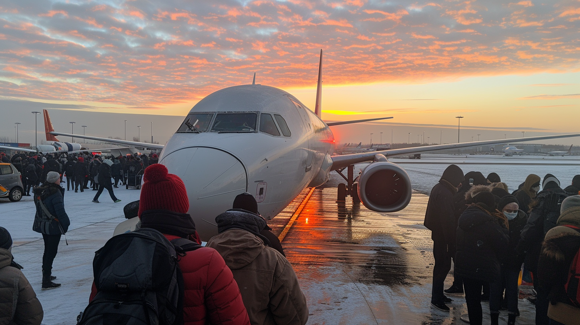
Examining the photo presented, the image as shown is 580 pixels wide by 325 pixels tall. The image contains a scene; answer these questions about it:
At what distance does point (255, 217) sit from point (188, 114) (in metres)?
4.96

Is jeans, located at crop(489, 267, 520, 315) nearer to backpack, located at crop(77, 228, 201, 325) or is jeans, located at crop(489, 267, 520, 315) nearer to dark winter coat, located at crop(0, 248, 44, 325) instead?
backpack, located at crop(77, 228, 201, 325)

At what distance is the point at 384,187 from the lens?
9.72 m

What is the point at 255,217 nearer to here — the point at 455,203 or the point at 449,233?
the point at 449,233

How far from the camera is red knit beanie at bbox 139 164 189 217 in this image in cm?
212

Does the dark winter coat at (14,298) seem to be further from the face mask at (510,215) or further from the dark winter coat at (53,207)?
the face mask at (510,215)

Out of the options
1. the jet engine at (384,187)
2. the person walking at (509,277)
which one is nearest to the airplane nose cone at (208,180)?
the person walking at (509,277)

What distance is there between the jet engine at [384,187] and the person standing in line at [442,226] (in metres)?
3.52

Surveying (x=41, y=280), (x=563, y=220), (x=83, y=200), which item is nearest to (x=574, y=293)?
(x=563, y=220)

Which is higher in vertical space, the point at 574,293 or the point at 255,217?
the point at 255,217

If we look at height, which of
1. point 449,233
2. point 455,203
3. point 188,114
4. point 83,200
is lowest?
point 83,200

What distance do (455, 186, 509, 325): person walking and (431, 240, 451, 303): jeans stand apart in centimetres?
95

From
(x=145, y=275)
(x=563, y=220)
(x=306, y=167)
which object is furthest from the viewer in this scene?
(x=306, y=167)

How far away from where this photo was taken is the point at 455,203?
5797 mm

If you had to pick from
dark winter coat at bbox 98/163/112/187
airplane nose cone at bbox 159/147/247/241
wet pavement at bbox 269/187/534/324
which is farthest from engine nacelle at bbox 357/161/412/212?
dark winter coat at bbox 98/163/112/187
